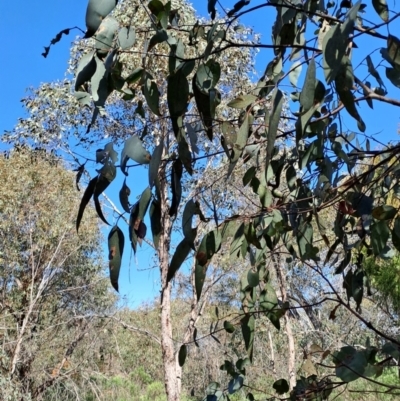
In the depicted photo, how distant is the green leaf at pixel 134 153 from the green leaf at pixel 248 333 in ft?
1.47

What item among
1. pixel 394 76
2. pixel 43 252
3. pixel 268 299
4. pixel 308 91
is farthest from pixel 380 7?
pixel 43 252

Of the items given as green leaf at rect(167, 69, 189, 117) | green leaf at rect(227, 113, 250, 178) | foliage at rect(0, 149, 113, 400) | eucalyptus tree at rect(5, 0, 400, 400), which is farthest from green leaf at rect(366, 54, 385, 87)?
foliage at rect(0, 149, 113, 400)

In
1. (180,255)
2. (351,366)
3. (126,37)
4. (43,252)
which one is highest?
(43,252)

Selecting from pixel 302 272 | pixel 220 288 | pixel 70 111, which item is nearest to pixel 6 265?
pixel 70 111

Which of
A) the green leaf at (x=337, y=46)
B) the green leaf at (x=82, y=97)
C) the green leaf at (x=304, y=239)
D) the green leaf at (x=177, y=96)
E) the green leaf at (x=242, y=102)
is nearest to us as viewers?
the green leaf at (x=337, y=46)

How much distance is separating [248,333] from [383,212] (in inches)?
11.9

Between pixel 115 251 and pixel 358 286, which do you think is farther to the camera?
pixel 358 286

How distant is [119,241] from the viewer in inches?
25.9

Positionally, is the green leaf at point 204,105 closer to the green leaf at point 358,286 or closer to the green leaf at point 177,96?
the green leaf at point 177,96

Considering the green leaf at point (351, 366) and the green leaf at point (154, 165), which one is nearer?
the green leaf at point (154, 165)

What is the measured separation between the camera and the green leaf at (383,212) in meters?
0.84

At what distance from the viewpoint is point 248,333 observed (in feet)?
3.11

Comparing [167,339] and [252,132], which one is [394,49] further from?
[167,339]

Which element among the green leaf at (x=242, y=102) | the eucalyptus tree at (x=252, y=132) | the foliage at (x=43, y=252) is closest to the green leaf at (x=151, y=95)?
the eucalyptus tree at (x=252, y=132)
